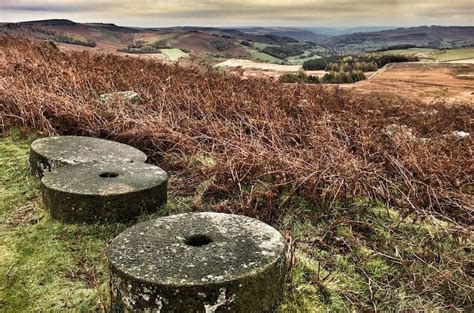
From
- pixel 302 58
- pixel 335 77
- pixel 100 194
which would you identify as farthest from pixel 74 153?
pixel 302 58

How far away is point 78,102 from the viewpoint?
7.77m

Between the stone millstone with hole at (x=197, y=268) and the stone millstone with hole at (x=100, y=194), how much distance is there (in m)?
0.90

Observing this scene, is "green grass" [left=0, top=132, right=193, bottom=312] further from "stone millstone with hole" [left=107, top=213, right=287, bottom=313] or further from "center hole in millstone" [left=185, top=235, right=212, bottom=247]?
"center hole in millstone" [left=185, top=235, right=212, bottom=247]

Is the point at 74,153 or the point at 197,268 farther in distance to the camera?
the point at 74,153

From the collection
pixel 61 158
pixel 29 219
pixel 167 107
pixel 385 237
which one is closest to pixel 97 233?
pixel 29 219

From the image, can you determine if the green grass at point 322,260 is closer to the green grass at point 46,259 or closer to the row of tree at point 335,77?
the green grass at point 46,259

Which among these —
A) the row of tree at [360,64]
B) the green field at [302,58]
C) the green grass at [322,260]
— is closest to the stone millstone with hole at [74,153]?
the green grass at [322,260]

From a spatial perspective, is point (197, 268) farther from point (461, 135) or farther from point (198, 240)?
point (461, 135)

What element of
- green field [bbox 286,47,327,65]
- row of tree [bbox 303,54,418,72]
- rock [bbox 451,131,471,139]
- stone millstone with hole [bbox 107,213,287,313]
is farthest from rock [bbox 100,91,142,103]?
green field [bbox 286,47,327,65]

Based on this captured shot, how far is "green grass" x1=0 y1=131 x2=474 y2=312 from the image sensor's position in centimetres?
369

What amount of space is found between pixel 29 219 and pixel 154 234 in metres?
1.93

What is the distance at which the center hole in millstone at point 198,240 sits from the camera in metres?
3.70

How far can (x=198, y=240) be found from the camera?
375 centimetres

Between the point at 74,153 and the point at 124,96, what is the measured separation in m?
2.82
